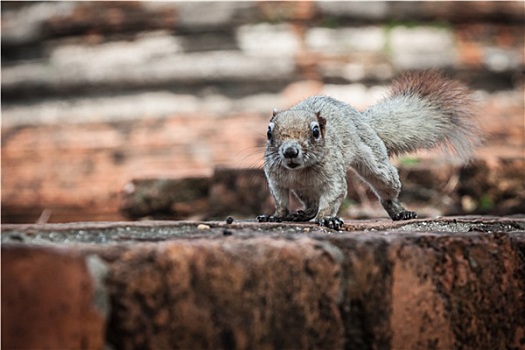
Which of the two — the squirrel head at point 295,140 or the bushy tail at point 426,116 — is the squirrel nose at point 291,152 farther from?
the bushy tail at point 426,116

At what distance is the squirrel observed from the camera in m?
2.16

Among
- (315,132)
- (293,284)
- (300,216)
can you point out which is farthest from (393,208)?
(293,284)

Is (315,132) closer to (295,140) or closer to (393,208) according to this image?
(295,140)

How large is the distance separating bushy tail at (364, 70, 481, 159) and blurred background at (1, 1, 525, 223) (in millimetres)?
1580

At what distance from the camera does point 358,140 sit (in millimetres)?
2465

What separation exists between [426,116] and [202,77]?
81.4 inches

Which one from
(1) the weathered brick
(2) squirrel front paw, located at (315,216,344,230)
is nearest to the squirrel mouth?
(2) squirrel front paw, located at (315,216,344,230)

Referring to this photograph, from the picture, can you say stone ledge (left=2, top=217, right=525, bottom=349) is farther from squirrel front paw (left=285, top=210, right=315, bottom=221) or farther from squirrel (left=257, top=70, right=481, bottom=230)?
squirrel front paw (left=285, top=210, right=315, bottom=221)

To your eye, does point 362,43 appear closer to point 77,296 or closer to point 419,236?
point 419,236

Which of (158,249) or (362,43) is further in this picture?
(362,43)

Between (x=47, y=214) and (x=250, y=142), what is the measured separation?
3.75 ft

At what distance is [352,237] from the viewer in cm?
144

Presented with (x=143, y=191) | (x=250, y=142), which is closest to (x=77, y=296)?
(x=143, y=191)

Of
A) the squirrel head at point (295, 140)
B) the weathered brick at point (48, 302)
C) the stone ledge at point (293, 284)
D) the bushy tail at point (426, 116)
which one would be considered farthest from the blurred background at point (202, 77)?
the weathered brick at point (48, 302)
